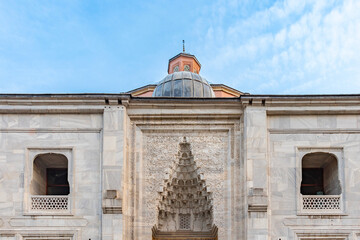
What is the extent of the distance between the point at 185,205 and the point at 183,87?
4346mm

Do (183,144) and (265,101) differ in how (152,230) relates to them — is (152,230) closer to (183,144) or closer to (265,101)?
(183,144)

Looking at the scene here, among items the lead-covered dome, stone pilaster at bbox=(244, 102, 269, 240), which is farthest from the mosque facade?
the lead-covered dome

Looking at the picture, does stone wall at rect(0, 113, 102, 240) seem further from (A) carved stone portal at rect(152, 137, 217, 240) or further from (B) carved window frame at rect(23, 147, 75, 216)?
(A) carved stone portal at rect(152, 137, 217, 240)

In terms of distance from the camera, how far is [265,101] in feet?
47.8

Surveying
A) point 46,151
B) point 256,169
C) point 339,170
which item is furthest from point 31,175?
point 339,170

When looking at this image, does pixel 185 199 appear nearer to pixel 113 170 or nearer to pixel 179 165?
pixel 179 165

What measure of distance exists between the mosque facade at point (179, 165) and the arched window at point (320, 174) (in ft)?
0.39

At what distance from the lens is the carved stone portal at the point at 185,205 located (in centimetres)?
1486

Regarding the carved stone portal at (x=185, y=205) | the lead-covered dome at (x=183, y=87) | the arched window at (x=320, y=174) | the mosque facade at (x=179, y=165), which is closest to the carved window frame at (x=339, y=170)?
the mosque facade at (x=179, y=165)

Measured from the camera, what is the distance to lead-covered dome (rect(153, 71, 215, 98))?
1769cm

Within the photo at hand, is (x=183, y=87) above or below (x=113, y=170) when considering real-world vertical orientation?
above

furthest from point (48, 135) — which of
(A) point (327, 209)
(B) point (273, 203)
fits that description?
(A) point (327, 209)

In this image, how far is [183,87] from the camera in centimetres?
1773

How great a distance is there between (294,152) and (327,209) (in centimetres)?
179
